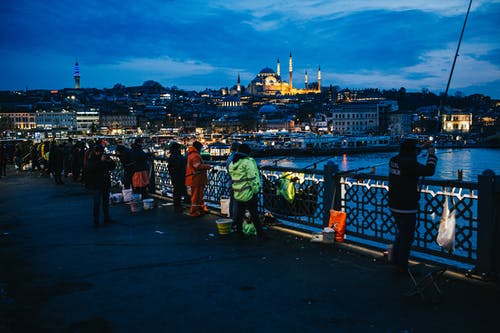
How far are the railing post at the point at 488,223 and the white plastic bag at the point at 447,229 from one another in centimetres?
28

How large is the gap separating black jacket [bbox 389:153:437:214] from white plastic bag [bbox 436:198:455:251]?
0.37 metres

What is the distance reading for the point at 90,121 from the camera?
5285 inches

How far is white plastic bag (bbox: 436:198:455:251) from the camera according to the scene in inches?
192

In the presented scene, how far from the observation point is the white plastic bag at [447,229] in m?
4.87

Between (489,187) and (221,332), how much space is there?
2976mm

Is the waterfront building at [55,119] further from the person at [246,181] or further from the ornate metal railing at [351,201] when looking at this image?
the person at [246,181]

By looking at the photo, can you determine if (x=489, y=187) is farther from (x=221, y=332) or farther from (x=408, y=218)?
(x=221, y=332)

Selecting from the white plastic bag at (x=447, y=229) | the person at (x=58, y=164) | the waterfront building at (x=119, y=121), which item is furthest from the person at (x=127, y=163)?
the waterfront building at (x=119, y=121)

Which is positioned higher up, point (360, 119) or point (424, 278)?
point (360, 119)

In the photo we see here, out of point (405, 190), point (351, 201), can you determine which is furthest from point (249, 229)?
point (405, 190)

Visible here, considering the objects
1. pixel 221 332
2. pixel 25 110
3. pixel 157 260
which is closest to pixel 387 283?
pixel 221 332

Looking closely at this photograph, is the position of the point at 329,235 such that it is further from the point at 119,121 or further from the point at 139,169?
the point at 119,121

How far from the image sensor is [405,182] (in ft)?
15.5

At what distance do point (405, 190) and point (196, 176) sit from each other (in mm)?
4622
